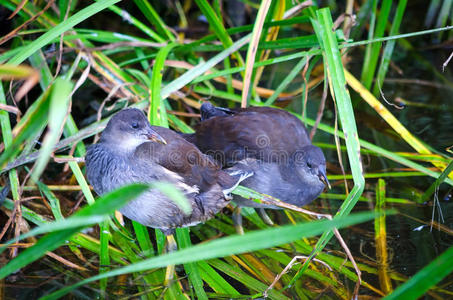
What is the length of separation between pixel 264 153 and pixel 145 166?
0.82 metres

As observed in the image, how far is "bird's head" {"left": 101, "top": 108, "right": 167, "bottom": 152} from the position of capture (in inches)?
95.3

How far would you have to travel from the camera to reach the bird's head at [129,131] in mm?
2420

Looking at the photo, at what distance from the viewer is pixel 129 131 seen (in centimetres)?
242

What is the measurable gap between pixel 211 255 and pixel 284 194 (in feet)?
4.91

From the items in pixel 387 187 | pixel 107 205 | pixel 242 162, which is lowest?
pixel 387 187

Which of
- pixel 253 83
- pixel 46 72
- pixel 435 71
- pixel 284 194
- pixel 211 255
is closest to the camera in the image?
pixel 211 255

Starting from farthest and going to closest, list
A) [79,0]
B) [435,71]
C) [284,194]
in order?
1. [435,71]
2. [79,0]
3. [284,194]

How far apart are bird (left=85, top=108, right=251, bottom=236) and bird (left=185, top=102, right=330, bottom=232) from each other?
0.40m

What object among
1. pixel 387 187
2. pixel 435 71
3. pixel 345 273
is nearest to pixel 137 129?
pixel 345 273

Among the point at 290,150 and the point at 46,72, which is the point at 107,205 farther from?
the point at 46,72

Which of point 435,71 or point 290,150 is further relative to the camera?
point 435,71

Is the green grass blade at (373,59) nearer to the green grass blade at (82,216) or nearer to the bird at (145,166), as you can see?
the bird at (145,166)

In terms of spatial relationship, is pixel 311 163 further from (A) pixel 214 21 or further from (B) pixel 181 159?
(A) pixel 214 21

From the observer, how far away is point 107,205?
1.42m
